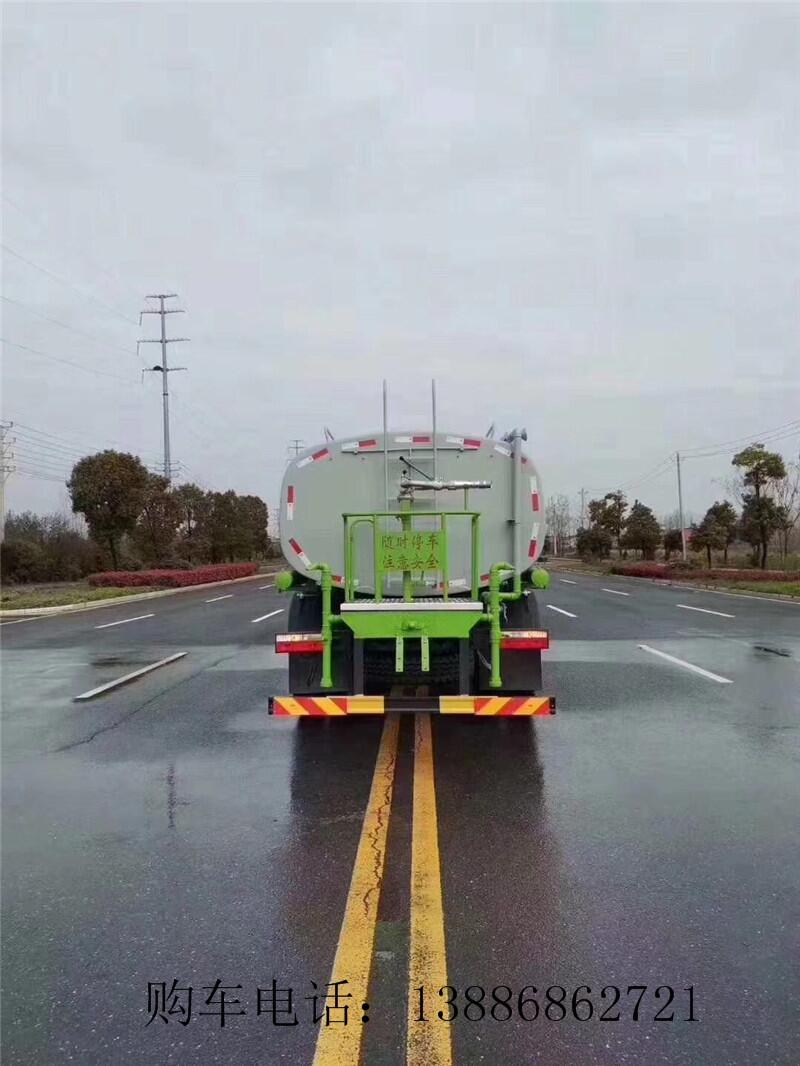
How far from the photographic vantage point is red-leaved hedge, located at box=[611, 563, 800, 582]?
28.6m

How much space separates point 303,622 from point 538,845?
367 cm

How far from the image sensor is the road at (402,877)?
9.04 ft

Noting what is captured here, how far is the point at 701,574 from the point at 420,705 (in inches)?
1209

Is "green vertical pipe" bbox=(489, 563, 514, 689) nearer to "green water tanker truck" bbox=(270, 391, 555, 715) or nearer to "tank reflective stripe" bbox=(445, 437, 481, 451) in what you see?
"green water tanker truck" bbox=(270, 391, 555, 715)

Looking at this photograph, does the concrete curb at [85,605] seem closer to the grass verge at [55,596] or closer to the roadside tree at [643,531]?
the grass verge at [55,596]

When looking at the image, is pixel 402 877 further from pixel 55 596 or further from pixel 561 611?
pixel 55 596

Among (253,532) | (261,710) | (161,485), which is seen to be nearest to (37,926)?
(261,710)

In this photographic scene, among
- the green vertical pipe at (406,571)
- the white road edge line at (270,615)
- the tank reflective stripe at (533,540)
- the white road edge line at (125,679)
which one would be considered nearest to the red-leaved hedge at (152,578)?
the white road edge line at (270,615)

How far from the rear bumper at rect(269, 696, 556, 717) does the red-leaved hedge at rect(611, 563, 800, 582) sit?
25.1 m

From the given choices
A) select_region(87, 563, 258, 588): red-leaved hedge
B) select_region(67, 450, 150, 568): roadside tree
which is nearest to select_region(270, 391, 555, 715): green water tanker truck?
select_region(87, 563, 258, 588): red-leaved hedge

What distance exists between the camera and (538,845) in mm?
4316

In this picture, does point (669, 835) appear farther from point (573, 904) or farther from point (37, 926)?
point (37, 926)

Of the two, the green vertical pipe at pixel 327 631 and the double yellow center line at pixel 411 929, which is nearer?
the double yellow center line at pixel 411 929

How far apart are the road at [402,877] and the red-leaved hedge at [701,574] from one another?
22.6 meters
